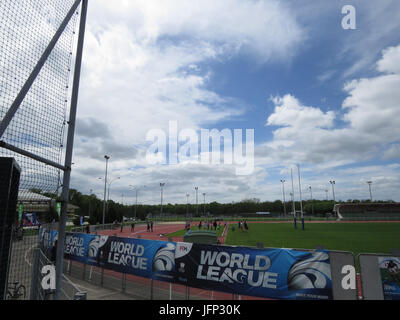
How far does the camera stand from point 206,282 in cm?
812

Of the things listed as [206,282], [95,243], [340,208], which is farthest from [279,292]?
[340,208]

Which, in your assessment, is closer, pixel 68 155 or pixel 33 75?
pixel 33 75

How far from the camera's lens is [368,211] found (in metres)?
74.3

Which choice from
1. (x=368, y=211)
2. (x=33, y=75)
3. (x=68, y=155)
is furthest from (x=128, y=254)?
(x=368, y=211)

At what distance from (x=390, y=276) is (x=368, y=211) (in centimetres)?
8282

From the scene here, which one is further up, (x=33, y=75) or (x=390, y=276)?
(x=33, y=75)

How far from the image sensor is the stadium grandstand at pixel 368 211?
218 ft

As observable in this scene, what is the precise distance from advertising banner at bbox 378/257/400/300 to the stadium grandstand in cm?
7033

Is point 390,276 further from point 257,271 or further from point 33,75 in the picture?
point 33,75

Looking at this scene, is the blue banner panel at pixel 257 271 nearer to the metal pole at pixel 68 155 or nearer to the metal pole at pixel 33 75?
the metal pole at pixel 68 155

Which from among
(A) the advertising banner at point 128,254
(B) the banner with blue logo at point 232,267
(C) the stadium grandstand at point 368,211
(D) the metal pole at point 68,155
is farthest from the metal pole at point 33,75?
A: (C) the stadium grandstand at point 368,211

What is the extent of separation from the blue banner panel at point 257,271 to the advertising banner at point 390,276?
49.6 inches

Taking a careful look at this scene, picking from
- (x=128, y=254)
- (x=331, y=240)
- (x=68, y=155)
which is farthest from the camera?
(x=331, y=240)
